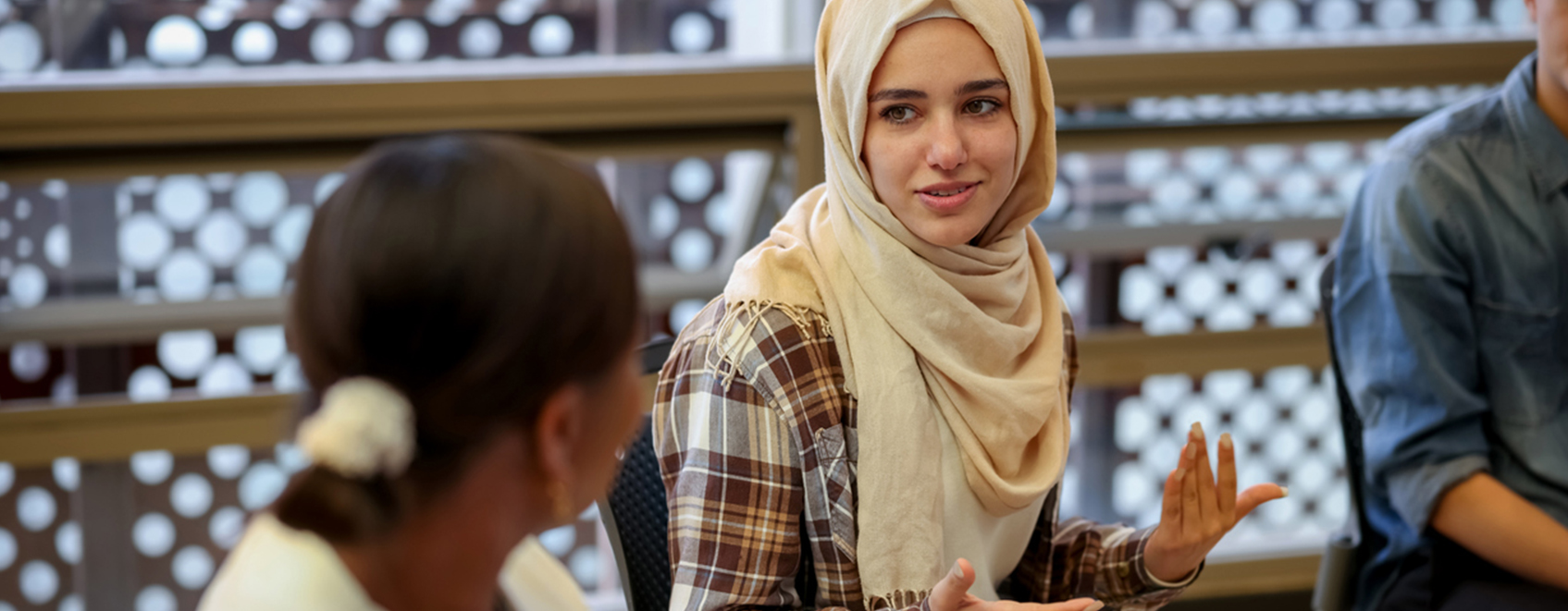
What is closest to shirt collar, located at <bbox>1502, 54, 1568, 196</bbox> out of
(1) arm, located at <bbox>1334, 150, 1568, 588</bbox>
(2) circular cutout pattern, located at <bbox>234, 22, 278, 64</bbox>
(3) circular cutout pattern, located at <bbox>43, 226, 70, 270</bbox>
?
(1) arm, located at <bbox>1334, 150, 1568, 588</bbox>

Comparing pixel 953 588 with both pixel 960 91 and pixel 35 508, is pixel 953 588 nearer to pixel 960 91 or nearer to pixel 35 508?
pixel 960 91

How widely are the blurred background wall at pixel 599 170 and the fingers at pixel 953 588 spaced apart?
4.32 ft

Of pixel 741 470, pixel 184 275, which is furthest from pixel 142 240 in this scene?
pixel 741 470

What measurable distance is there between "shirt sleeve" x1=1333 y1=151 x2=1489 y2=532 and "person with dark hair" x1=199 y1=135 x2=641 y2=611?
4.01 ft

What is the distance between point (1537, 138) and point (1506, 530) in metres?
0.52

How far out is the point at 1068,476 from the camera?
9.12 ft

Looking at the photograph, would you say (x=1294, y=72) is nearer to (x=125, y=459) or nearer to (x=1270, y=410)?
(x=1270, y=410)

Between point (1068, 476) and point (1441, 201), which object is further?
point (1068, 476)

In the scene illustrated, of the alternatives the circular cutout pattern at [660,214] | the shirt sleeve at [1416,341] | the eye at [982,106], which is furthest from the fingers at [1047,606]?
the circular cutout pattern at [660,214]

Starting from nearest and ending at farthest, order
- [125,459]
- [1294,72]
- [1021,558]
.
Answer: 1. [1021,558]
2. [125,459]
3. [1294,72]

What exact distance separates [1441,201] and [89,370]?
2156mm

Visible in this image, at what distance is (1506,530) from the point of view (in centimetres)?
158

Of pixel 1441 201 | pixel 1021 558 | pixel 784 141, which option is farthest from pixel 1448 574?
pixel 784 141

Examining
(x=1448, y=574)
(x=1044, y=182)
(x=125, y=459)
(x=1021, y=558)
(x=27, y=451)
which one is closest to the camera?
(x=1044, y=182)
